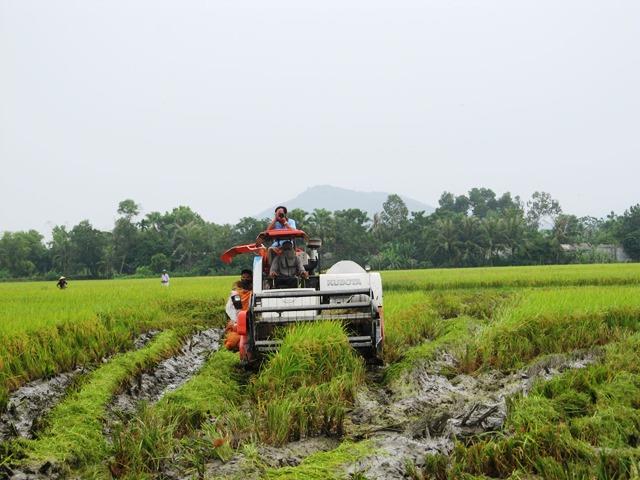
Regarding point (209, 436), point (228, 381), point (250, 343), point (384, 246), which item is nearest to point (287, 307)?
point (250, 343)

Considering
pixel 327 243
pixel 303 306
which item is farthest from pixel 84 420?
pixel 327 243

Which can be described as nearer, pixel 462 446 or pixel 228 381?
pixel 462 446

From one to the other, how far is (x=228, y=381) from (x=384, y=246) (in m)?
57.6

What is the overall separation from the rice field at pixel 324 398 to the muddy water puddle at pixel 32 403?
11 cm

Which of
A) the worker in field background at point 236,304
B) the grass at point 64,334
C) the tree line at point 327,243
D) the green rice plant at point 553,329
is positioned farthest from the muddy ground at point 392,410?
the tree line at point 327,243

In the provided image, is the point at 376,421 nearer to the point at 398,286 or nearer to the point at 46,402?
the point at 46,402

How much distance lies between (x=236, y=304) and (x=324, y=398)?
94.7 inches

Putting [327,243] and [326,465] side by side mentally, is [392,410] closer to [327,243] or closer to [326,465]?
[326,465]

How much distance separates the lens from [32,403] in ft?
Answer: 20.2

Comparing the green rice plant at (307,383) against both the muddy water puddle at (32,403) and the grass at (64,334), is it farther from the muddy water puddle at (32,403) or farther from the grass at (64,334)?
the grass at (64,334)

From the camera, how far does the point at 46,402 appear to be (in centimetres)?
622

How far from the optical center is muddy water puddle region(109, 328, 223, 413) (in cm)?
666

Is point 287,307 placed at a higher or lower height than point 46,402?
higher

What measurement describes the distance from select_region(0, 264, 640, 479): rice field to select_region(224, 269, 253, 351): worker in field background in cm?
39
